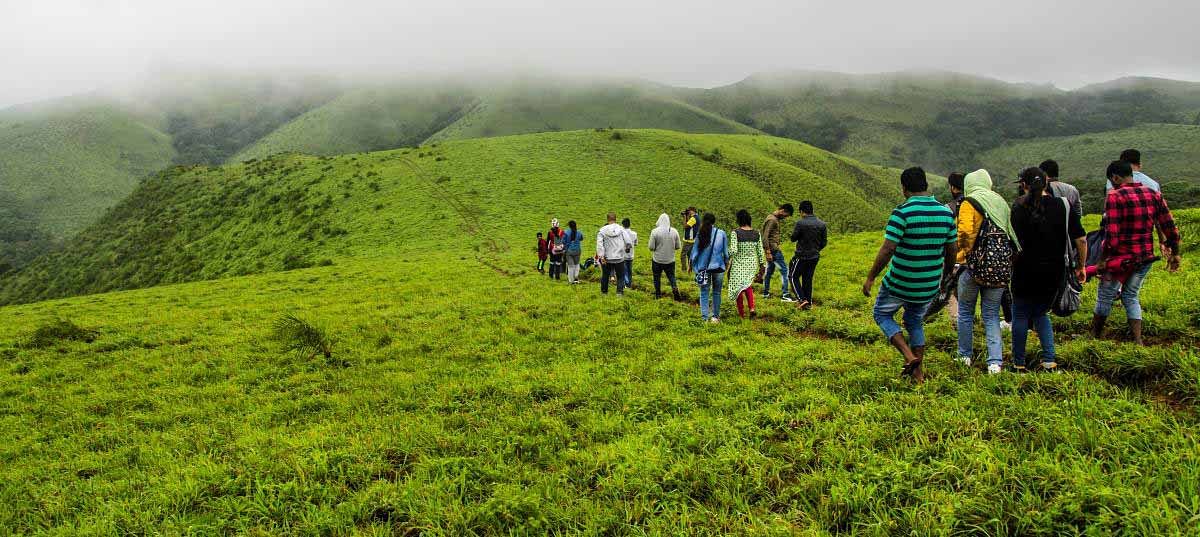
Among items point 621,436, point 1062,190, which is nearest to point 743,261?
point 1062,190

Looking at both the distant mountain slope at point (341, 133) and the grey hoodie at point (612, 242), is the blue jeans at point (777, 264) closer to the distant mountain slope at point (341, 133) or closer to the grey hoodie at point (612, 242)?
the grey hoodie at point (612, 242)

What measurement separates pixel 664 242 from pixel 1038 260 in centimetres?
768

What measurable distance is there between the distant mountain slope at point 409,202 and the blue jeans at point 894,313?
922 inches

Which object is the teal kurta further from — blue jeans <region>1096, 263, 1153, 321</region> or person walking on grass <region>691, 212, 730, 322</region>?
blue jeans <region>1096, 263, 1153, 321</region>

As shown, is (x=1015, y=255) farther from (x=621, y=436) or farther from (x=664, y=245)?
(x=664, y=245)

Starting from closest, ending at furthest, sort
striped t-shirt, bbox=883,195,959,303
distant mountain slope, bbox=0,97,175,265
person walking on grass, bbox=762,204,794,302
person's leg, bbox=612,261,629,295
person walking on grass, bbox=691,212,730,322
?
striped t-shirt, bbox=883,195,959,303 < person walking on grass, bbox=691,212,730,322 < person walking on grass, bbox=762,204,794,302 < person's leg, bbox=612,261,629,295 < distant mountain slope, bbox=0,97,175,265

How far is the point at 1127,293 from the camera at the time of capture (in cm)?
706

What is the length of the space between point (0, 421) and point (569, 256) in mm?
13285

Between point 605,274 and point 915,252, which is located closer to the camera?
point 915,252

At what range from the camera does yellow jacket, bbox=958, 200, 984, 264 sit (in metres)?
6.86

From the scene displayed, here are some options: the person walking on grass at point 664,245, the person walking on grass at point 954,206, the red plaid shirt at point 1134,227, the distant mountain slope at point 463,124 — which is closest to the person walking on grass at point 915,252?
the person walking on grass at point 954,206

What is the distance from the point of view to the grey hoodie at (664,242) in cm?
1255

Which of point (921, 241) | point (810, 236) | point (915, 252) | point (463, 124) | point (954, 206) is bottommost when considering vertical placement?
point (810, 236)

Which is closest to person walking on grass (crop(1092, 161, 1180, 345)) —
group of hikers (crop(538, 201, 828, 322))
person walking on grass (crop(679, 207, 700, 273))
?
group of hikers (crop(538, 201, 828, 322))
